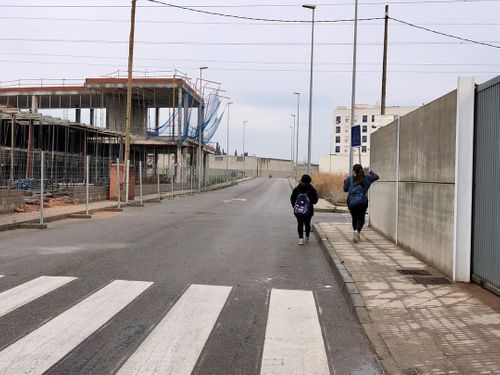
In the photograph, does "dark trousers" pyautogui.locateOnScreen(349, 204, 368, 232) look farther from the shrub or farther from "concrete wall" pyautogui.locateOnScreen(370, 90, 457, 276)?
the shrub

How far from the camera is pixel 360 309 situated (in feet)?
20.9

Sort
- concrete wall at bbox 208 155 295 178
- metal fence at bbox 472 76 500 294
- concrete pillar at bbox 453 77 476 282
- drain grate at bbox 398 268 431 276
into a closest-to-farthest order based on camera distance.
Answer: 1. metal fence at bbox 472 76 500 294
2. concrete pillar at bbox 453 77 476 282
3. drain grate at bbox 398 268 431 276
4. concrete wall at bbox 208 155 295 178

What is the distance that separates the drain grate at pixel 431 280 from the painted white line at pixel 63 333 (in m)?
3.77

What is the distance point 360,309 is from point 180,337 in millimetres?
2111

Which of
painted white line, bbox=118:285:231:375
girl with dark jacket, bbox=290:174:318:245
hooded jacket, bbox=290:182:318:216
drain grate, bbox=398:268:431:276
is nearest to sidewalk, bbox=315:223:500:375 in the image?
drain grate, bbox=398:268:431:276

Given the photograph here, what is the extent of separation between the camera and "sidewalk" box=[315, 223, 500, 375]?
4699 mm

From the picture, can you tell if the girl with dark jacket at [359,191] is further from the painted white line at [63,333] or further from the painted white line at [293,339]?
the painted white line at [63,333]

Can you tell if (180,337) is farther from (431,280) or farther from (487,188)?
(487,188)

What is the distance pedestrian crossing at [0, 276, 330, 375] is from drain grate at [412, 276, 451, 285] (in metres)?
1.61

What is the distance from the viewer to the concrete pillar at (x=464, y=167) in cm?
754

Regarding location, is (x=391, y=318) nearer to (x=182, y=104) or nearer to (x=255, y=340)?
(x=255, y=340)

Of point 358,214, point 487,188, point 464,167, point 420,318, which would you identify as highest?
point 464,167

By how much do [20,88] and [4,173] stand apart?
110 feet

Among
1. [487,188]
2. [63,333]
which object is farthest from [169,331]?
[487,188]
